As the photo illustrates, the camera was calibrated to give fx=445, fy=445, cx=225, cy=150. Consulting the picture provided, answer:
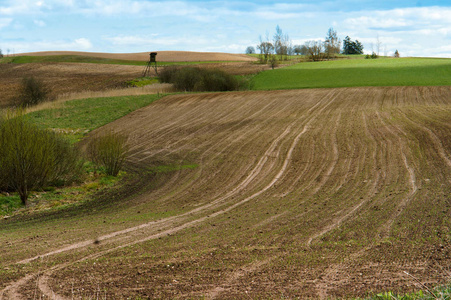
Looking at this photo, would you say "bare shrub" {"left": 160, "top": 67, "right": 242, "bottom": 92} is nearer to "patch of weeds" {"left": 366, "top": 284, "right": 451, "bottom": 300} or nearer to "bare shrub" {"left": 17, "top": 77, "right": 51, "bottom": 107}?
"bare shrub" {"left": 17, "top": 77, "right": 51, "bottom": 107}

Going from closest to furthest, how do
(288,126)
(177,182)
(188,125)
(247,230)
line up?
(247,230) → (177,182) → (288,126) → (188,125)

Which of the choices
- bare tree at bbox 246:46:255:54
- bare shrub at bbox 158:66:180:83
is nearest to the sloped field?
bare shrub at bbox 158:66:180:83

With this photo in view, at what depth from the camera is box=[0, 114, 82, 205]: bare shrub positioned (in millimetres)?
13977

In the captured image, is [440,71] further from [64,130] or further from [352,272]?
[352,272]

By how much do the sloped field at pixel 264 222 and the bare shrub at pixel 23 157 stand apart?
8.18 ft

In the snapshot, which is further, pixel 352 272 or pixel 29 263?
pixel 29 263

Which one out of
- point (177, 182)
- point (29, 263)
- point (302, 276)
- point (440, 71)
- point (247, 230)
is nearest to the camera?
point (302, 276)

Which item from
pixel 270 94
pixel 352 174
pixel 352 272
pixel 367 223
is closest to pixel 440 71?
pixel 270 94

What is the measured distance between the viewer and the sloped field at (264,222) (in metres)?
6.96

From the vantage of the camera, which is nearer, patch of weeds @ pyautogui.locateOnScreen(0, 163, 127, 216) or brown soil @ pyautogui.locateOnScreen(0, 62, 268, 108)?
patch of weeds @ pyautogui.locateOnScreen(0, 163, 127, 216)

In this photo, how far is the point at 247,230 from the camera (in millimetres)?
9703

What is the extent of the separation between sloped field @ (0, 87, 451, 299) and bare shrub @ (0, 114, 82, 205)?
98.2 inches

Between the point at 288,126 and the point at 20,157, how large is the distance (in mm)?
13803

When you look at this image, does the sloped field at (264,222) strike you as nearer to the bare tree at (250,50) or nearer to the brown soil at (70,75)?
the brown soil at (70,75)
